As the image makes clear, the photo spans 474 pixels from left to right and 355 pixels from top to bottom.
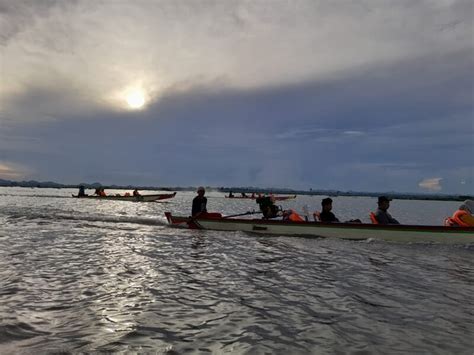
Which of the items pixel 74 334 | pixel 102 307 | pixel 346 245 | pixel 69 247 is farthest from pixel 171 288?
pixel 346 245

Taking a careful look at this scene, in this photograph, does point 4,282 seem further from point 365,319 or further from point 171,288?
point 365,319

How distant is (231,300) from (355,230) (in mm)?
11943

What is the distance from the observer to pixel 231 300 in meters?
7.88

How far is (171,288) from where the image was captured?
873 centimetres

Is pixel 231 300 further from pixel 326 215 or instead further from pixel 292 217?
pixel 292 217

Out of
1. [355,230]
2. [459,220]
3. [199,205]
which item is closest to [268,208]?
[199,205]

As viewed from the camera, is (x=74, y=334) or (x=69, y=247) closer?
(x=74, y=334)

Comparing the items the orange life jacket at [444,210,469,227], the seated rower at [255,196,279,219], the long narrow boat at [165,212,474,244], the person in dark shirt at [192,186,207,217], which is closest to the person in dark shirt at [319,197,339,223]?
the long narrow boat at [165,212,474,244]

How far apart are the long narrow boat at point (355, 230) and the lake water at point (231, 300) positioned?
2.13 m

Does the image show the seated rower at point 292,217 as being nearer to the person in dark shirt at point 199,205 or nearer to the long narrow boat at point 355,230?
the long narrow boat at point 355,230

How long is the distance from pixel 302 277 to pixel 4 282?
7397 mm

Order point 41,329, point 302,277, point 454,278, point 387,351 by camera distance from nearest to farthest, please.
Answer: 1. point 387,351
2. point 41,329
3. point 302,277
4. point 454,278

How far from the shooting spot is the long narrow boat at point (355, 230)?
1725 cm

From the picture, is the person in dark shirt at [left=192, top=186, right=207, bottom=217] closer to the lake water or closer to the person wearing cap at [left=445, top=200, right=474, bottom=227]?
the lake water
